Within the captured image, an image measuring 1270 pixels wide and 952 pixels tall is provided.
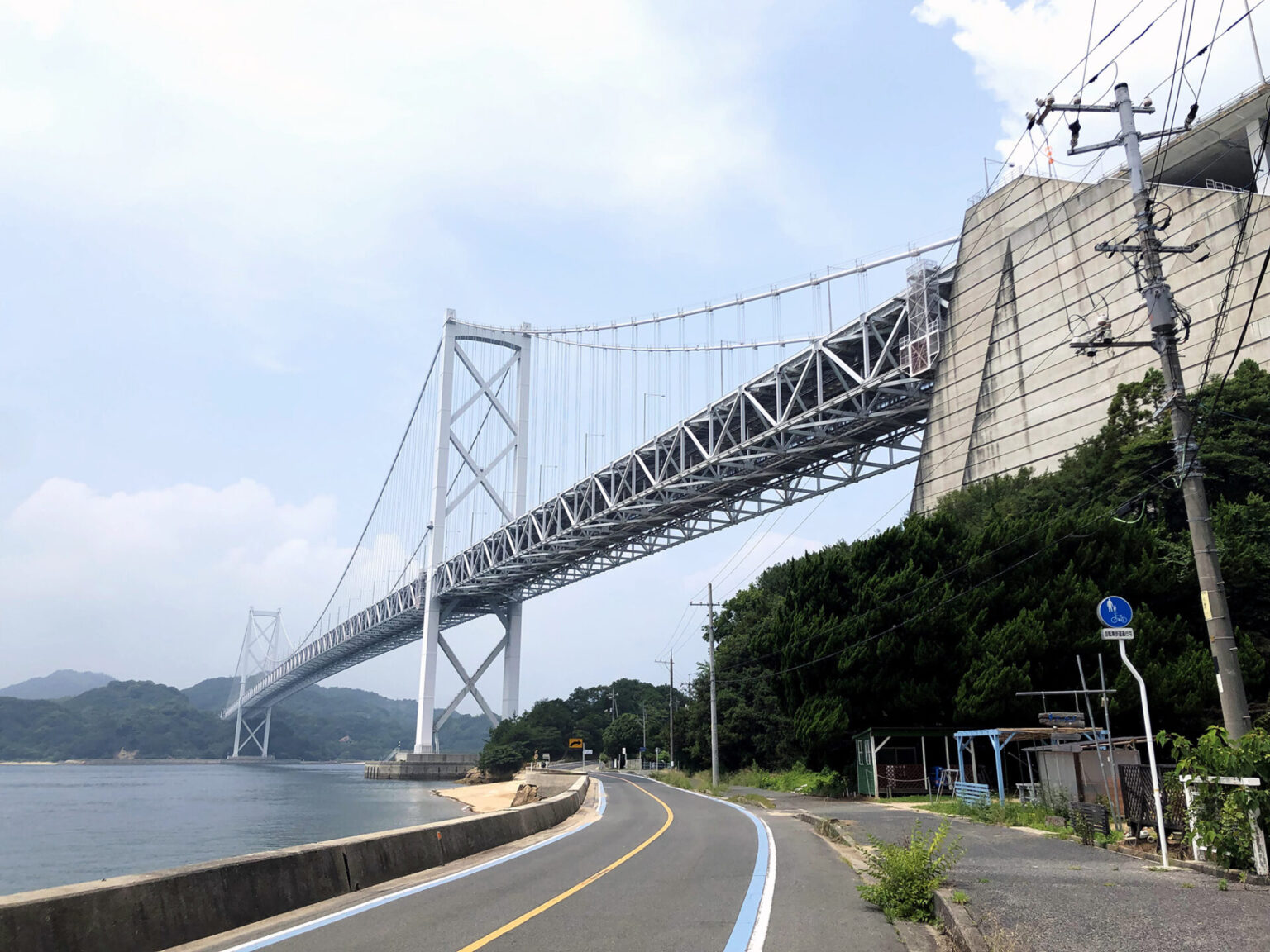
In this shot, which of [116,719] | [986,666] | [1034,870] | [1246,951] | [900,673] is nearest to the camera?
[1246,951]

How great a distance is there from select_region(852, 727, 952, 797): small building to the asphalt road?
1537 centimetres

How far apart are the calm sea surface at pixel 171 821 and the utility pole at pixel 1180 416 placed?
15282mm

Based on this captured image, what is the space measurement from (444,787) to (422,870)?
6361 cm

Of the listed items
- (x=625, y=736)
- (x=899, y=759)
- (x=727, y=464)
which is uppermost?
(x=727, y=464)

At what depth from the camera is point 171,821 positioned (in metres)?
45.6

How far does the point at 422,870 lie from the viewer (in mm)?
11023

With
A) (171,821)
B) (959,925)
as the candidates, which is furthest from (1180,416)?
(171,821)

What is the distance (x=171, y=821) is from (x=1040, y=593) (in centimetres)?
4158

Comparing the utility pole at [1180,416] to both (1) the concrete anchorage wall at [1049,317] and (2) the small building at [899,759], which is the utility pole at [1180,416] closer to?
(1) the concrete anchorage wall at [1049,317]

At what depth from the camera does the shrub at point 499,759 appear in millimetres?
78125

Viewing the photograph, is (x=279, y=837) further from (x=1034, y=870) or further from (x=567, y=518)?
(x=1034, y=870)

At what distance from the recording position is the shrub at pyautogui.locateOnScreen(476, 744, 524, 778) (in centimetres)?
7812

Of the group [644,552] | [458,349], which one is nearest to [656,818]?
[644,552]

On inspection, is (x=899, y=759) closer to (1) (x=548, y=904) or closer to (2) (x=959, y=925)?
(1) (x=548, y=904)
